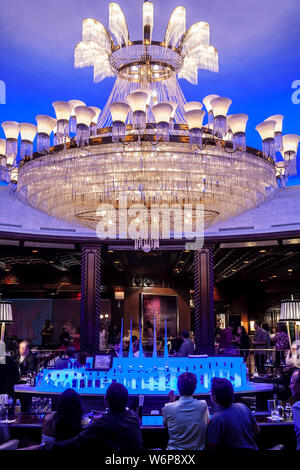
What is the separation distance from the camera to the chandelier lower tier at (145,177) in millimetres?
4551

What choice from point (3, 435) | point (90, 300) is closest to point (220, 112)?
point (3, 435)

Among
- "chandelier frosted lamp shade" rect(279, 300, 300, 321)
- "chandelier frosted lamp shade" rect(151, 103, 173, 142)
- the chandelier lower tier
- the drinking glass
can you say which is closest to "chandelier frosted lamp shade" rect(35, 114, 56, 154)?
the chandelier lower tier

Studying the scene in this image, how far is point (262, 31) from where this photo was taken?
655 centimetres

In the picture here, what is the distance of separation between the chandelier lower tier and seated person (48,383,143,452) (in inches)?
102

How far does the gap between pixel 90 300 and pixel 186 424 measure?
9.00 metres

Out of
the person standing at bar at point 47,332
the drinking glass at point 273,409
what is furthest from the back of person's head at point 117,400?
the person standing at bar at point 47,332

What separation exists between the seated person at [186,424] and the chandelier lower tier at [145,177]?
250 centimetres

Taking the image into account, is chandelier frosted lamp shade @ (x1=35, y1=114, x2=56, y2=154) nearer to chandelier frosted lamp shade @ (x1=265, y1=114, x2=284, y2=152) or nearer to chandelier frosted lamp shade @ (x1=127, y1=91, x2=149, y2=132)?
chandelier frosted lamp shade @ (x1=127, y1=91, x2=149, y2=132)

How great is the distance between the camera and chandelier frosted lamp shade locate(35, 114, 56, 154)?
15.5 feet

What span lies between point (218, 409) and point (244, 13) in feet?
18.0

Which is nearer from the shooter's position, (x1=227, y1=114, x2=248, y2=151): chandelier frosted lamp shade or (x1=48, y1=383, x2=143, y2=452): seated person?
(x1=48, y1=383, x2=143, y2=452): seated person

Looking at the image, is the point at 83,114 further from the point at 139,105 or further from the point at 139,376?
the point at 139,376

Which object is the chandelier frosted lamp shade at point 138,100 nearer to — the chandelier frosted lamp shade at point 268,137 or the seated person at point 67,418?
the chandelier frosted lamp shade at point 268,137

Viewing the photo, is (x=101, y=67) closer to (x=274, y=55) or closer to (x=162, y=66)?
(x=162, y=66)
